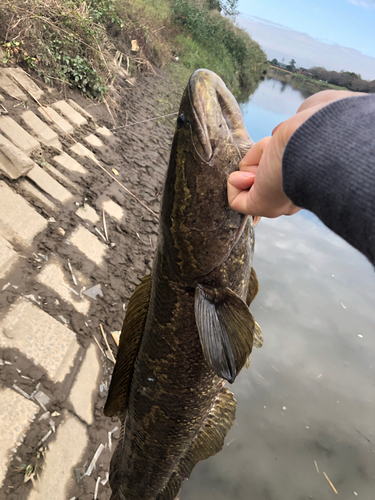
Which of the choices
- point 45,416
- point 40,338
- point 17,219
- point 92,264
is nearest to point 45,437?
point 45,416

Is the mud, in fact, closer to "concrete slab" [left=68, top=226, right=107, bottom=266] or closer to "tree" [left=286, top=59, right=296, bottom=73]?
"concrete slab" [left=68, top=226, right=107, bottom=266]

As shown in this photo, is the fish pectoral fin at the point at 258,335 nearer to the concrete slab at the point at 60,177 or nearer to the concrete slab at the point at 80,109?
the concrete slab at the point at 60,177

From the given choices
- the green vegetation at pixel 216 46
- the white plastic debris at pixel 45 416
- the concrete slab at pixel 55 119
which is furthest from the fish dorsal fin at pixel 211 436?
the green vegetation at pixel 216 46

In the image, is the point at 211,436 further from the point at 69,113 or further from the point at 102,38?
the point at 102,38

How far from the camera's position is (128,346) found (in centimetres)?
196

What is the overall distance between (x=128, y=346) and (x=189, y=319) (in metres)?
0.45

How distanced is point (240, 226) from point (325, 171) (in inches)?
32.1

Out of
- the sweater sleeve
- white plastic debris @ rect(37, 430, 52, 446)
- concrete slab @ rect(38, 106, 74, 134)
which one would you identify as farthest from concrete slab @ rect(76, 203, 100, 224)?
the sweater sleeve

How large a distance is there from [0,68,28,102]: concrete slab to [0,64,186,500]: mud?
155 mm

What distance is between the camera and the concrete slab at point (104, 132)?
5447 millimetres

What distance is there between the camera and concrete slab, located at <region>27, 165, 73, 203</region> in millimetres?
3648

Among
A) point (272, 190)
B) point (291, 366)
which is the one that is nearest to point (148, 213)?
point (291, 366)

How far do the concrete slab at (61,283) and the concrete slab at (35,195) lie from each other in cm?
72

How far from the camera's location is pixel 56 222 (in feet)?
11.6
